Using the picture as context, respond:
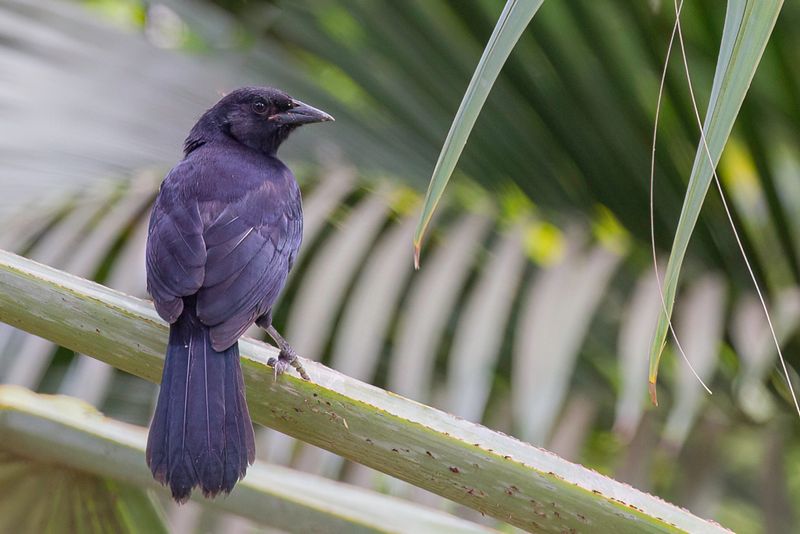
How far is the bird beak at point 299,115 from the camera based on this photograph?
2965mm

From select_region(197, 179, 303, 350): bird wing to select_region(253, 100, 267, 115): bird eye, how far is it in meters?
0.39

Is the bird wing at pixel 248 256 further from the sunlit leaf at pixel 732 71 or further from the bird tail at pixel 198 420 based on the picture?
the sunlit leaf at pixel 732 71

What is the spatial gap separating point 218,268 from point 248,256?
0.33 ft

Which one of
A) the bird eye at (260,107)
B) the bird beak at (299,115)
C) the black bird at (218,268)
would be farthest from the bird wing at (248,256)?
the bird eye at (260,107)

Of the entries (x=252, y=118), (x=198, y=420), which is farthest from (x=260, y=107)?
(x=198, y=420)

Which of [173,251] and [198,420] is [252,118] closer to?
[173,251]

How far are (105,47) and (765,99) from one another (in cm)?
199

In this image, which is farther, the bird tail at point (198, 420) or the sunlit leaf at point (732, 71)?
the bird tail at point (198, 420)

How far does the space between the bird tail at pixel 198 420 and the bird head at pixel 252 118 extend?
107 centimetres

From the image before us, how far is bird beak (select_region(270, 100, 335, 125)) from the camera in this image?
9.73ft

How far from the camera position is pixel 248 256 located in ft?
7.75

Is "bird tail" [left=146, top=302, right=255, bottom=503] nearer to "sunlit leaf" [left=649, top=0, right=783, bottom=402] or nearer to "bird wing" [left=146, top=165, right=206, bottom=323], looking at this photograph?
"bird wing" [left=146, top=165, right=206, bottom=323]

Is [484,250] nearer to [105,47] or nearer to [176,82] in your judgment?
[176,82]

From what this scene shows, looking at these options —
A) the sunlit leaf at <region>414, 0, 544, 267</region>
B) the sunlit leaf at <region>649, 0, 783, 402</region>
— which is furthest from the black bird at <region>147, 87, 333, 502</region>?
the sunlit leaf at <region>649, 0, 783, 402</region>
